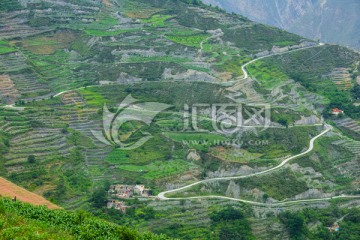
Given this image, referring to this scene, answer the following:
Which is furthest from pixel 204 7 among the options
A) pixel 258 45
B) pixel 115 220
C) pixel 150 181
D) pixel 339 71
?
pixel 115 220

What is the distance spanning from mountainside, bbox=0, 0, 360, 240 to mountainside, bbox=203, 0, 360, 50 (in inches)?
2685

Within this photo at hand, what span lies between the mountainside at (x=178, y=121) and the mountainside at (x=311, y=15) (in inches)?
2685

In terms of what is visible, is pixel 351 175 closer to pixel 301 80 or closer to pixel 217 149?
pixel 217 149

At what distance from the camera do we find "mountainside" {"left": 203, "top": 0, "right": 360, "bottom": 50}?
11994 centimetres

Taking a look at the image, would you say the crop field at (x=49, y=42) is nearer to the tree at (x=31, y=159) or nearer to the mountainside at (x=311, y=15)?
the tree at (x=31, y=159)

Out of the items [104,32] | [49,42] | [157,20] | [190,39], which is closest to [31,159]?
[49,42]

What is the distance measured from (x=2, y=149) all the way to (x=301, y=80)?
25.6 metres

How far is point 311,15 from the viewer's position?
134625mm

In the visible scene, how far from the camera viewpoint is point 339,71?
4831 cm

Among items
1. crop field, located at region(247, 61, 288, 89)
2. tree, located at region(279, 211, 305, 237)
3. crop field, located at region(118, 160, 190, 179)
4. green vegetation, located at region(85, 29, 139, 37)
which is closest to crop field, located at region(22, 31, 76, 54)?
green vegetation, located at region(85, 29, 139, 37)

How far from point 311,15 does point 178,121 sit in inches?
4231

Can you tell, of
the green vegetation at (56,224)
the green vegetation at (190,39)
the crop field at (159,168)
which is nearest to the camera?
the green vegetation at (56,224)

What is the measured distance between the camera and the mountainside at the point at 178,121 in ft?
87.8

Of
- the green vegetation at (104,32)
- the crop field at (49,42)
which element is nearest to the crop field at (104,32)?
the green vegetation at (104,32)
